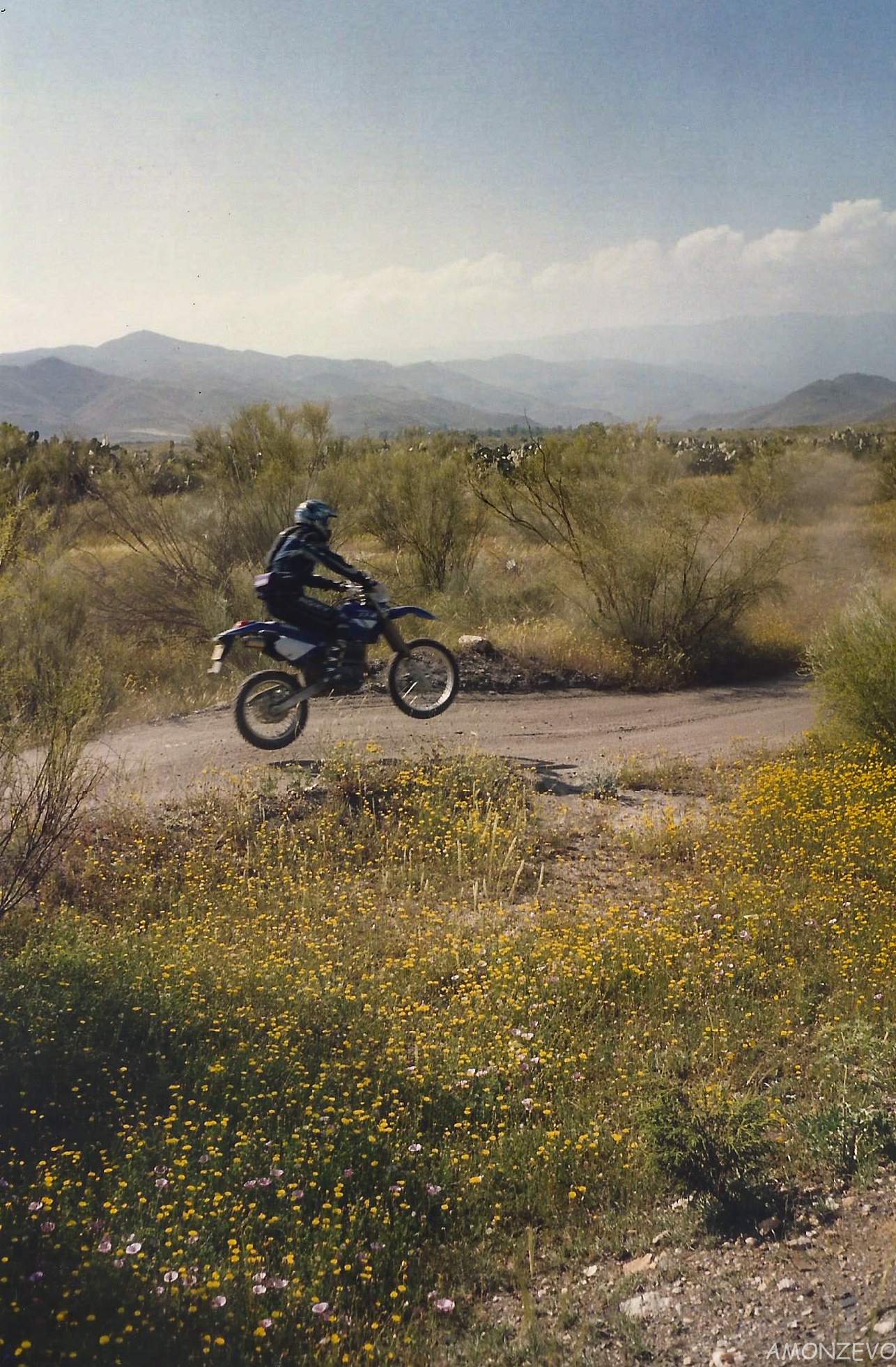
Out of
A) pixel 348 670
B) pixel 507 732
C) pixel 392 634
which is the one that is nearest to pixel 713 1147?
pixel 348 670

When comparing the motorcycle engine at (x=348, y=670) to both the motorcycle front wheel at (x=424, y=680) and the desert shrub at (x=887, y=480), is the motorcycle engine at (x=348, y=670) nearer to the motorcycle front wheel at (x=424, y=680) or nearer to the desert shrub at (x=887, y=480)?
the motorcycle front wheel at (x=424, y=680)

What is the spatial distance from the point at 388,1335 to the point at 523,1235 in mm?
931

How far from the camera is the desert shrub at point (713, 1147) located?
196 inches

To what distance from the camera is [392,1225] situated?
4.81 meters

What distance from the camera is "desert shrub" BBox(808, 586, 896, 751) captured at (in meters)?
12.0

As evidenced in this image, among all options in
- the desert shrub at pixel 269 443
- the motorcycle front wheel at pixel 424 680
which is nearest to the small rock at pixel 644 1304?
the motorcycle front wheel at pixel 424 680

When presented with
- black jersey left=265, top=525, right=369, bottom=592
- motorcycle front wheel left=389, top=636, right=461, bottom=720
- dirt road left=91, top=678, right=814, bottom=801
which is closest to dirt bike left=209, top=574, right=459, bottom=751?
black jersey left=265, top=525, right=369, bottom=592

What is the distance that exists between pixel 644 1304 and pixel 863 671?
9.26m

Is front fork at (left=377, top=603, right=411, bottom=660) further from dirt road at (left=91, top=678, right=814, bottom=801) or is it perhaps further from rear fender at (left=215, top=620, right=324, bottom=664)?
dirt road at (left=91, top=678, right=814, bottom=801)

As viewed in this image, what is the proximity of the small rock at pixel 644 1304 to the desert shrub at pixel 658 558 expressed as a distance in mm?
13531

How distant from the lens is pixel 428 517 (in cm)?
2164

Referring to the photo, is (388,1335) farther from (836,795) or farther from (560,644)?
(560,644)

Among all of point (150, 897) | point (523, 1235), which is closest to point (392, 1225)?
point (523, 1235)

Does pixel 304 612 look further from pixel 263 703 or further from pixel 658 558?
pixel 658 558
